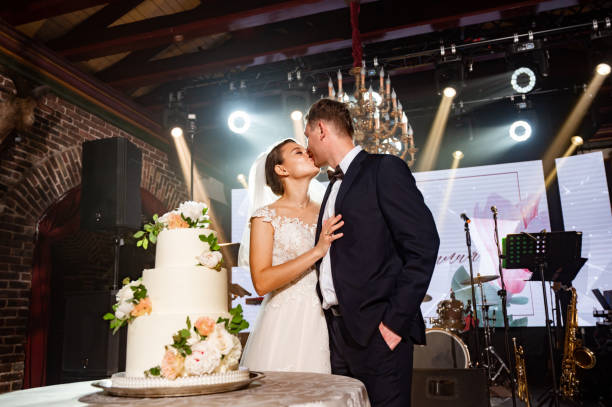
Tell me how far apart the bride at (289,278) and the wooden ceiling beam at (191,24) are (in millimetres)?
3179

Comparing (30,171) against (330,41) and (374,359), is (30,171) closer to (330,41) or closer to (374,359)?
(330,41)

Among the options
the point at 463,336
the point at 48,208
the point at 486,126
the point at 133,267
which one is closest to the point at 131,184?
the point at 48,208

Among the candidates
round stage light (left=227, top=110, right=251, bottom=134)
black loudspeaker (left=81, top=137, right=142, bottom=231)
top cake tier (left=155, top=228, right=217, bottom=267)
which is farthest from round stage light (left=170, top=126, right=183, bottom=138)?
top cake tier (left=155, top=228, right=217, bottom=267)

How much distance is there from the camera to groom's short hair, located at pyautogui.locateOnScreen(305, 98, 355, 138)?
2.43 meters

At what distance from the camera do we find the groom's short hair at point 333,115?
95.6 inches

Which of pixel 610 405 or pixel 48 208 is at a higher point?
pixel 48 208

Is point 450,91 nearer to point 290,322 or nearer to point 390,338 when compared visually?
point 290,322

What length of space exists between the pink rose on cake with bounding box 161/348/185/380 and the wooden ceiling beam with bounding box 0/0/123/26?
198 inches

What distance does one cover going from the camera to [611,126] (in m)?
9.95

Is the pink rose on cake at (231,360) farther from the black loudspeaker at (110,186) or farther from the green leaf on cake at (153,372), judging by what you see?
the black loudspeaker at (110,186)

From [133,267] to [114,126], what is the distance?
86.5 inches

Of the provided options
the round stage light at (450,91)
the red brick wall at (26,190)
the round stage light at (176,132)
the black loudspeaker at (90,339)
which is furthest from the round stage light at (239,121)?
the black loudspeaker at (90,339)

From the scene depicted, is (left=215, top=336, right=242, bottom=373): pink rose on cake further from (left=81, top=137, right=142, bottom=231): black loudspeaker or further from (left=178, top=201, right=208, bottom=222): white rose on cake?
(left=81, top=137, right=142, bottom=231): black loudspeaker

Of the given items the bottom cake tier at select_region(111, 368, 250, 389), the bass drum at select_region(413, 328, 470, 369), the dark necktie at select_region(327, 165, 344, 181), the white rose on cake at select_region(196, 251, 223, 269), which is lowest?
the bass drum at select_region(413, 328, 470, 369)
